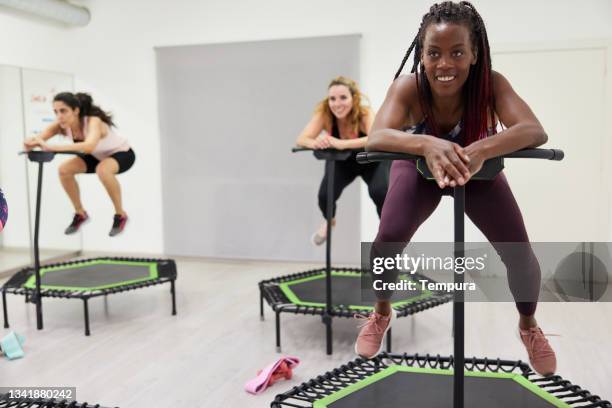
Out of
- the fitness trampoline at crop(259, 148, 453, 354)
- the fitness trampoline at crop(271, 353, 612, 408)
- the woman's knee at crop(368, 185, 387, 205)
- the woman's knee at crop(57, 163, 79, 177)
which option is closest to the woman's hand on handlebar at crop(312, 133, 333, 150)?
the fitness trampoline at crop(259, 148, 453, 354)

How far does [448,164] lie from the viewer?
1517mm

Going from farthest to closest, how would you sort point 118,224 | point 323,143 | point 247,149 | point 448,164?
point 247,149
point 118,224
point 323,143
point 448,164

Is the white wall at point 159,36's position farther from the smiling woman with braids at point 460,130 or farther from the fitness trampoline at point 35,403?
the fitness trampoline at point 35,403

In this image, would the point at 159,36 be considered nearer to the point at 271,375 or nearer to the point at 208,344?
the point at 208,344

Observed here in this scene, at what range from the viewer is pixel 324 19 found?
526 centimetres

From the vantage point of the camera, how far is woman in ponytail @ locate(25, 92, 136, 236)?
387 cm

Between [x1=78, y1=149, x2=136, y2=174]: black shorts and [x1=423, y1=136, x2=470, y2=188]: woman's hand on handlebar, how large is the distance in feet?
9.84

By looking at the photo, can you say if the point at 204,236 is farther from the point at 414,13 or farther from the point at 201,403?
the point at 201,403

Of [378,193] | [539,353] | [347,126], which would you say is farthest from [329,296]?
[539,353]

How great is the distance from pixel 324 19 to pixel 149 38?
174 cm

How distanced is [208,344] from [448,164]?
2292 mm

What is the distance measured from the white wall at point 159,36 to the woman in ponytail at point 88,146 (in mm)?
1726

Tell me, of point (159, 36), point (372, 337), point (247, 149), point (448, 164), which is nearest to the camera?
point (448, 164)

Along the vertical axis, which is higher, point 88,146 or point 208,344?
point 88,146
